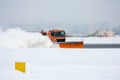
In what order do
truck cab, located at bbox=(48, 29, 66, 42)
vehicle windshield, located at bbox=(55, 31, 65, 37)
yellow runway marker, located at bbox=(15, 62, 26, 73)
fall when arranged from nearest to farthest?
yellow runway marker, located at bbox=(15, 62, 26, 73) < truck cab, located at bbox=(48, 29, 66, 42) < vehicle windshield, located at bbox=(55, 31, 65, 37)

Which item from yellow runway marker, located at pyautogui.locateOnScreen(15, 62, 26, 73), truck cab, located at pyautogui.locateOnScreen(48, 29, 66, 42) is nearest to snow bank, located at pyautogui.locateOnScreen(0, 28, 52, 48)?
truck cab, located at pyautogui.locateOnScreen(48, 29, 66, 42)

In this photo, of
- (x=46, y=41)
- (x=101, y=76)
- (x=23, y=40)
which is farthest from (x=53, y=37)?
(x=101, y=76)

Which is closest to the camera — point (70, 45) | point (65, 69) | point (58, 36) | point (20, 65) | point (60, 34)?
point (20, 65)

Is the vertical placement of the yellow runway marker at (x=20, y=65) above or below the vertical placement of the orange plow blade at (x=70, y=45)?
above

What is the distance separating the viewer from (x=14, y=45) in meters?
29.4

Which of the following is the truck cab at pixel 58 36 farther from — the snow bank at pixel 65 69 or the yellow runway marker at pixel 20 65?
the yellow runway marker at pixel 20 65

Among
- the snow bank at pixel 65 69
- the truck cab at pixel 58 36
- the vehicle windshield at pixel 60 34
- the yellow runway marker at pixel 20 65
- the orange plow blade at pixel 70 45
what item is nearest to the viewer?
the yellow runway marker at pixel 20 65

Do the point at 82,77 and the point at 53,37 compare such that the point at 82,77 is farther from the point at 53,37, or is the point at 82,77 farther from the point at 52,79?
the point at 53,37

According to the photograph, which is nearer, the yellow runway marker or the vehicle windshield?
the yellow runway marker

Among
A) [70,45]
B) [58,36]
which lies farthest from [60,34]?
[70,45]

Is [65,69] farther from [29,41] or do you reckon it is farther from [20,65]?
[29,41]

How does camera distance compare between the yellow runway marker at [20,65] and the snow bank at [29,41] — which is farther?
the snow bank at [29,41]

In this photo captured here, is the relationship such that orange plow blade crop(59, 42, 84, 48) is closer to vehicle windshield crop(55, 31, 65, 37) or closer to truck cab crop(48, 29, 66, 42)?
truck cab crop(48, 29, 66, 42)

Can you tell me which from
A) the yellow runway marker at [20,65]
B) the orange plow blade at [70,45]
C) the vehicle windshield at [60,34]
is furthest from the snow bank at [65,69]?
the vehicle windshield at [60,34]
